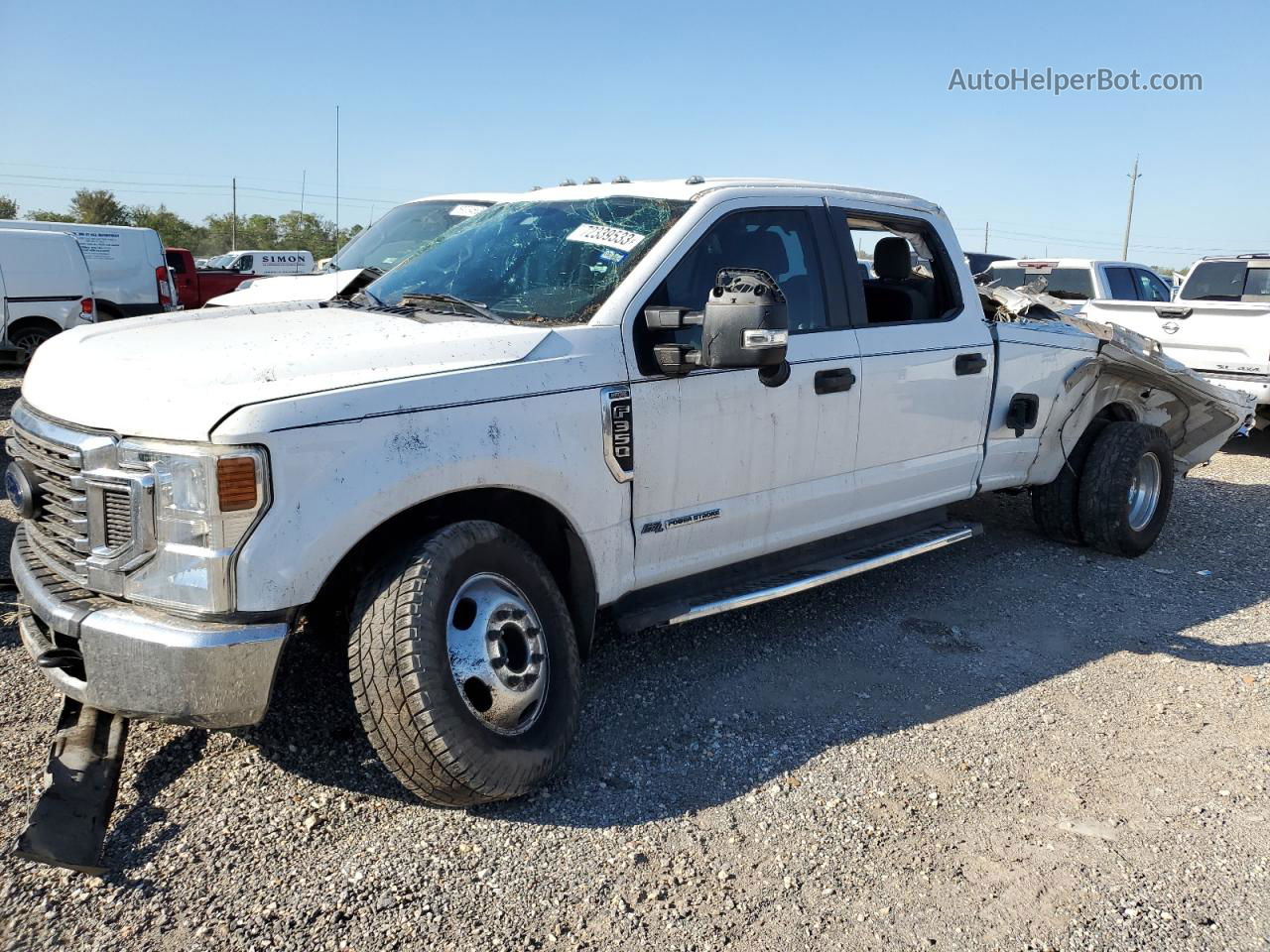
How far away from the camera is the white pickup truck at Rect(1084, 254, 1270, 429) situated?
936 cm

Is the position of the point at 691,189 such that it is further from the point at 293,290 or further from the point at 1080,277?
the point at 1080,277

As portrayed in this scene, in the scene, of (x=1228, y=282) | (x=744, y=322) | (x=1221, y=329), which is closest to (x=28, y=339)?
(x=744, y=322)

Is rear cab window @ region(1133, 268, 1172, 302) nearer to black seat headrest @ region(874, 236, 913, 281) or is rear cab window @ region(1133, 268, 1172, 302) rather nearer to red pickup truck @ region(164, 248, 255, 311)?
black seat headrest @ region(874, 236, 913, 281)

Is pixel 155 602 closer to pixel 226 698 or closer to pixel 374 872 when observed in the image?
pixel 226 698

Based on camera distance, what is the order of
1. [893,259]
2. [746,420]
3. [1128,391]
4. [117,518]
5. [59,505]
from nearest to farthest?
[117,518] → [59,505] → [746,420] → [893,259] → [1128,391]

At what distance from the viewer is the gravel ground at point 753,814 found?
2.70 meters

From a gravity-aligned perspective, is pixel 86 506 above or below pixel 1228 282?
below

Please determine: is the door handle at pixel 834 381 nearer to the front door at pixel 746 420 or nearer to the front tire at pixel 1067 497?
the front door at pixel 746 420

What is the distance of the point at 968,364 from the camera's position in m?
5.00

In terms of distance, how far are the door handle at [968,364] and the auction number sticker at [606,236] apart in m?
1.91

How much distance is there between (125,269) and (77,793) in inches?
529

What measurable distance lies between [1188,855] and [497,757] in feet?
7.00

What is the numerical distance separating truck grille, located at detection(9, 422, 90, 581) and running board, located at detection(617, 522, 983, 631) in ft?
5.88

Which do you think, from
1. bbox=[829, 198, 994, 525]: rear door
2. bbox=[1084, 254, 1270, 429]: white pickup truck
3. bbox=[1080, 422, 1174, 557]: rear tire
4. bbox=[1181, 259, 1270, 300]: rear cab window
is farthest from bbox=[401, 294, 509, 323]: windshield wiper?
bbox=[1181, 259, 1270, 300]: rear cab window
